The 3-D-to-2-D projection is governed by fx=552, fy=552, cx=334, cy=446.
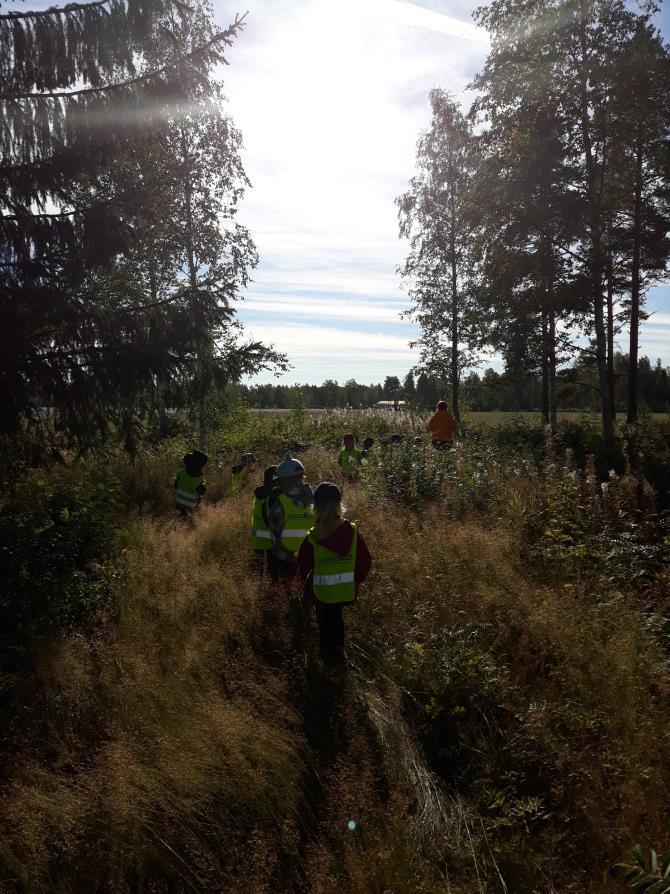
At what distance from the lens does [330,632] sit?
15.2ft

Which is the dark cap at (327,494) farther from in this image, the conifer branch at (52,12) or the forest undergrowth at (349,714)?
the conifer branch at (52,12)

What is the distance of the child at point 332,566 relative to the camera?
14.8 feet

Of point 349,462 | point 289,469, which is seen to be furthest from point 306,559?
point 349,462

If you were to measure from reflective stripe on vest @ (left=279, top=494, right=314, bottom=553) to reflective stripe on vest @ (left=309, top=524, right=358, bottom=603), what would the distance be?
1364 millimetres

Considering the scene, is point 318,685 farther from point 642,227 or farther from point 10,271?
point 642,227

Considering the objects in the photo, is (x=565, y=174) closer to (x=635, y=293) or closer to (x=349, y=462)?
(x=635, y=293)

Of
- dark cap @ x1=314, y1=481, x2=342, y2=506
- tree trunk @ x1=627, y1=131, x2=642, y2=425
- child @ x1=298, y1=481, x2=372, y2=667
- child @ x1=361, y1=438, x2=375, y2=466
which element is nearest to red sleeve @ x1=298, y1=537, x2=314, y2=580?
child @ x1=298, y1=481, x2=372, y2=667

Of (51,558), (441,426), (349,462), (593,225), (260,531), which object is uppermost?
(593,225)

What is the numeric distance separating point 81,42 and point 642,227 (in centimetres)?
1458

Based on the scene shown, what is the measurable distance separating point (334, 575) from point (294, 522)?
1.49 meters

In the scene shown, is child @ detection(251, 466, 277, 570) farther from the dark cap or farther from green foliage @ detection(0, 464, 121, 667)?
the dark cap

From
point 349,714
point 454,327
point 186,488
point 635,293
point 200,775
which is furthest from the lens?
point 454,327

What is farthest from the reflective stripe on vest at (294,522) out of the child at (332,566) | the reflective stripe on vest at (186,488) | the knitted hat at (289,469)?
the reflective stripe on vest at (186,488)

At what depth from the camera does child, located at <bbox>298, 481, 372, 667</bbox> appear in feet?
14.8
